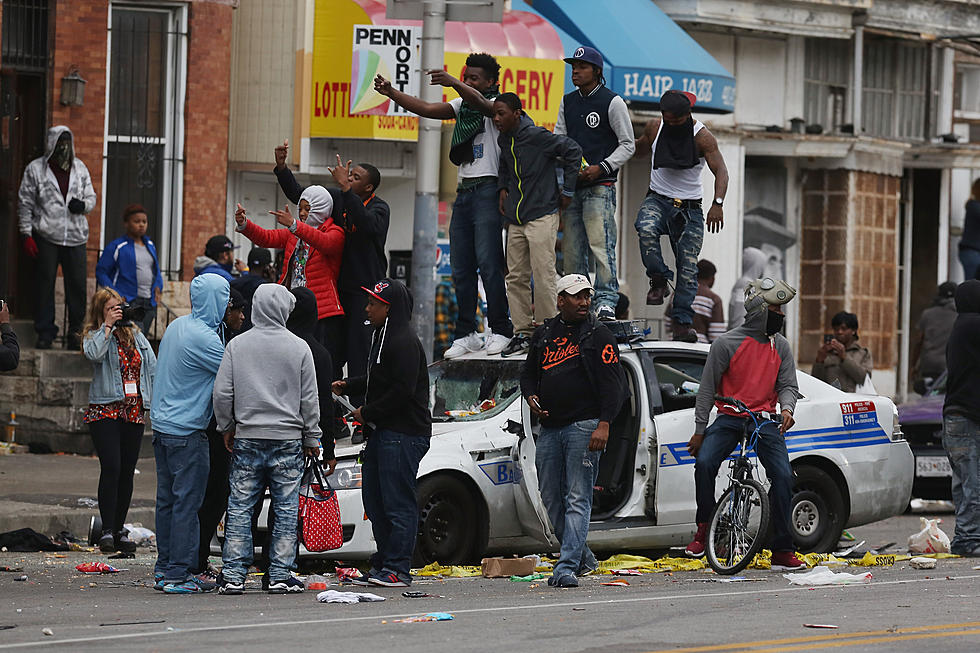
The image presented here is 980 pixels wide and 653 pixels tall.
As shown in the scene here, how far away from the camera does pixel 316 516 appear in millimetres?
11195

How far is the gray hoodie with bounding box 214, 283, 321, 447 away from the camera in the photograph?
36.1ft

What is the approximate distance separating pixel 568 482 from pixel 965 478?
12.1 feet

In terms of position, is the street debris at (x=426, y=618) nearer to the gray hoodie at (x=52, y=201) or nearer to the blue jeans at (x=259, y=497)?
the blue jeans at (x=259, y=497)

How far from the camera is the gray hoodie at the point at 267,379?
10992mm

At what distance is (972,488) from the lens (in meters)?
13.9

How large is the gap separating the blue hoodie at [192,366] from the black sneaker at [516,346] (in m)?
2.74

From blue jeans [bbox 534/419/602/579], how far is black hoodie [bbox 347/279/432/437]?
870 mm

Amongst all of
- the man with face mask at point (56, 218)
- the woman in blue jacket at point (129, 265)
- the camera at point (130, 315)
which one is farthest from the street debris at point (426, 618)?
the man with face mask at point (56, 218)

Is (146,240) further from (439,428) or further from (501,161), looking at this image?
(439,428)

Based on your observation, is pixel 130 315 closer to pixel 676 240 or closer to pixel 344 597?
pixel 344 597

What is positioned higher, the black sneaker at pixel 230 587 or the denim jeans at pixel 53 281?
the denim jeans at pixel 53 281

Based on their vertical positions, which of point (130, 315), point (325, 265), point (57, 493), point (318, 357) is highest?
point (325, 265)

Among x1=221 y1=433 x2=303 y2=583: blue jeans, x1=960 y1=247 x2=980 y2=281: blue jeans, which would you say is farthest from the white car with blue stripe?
x1=960 y1=247 x2=980 y2=281: blue jeans

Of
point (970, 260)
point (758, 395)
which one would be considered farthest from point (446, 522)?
point (970, 260)
